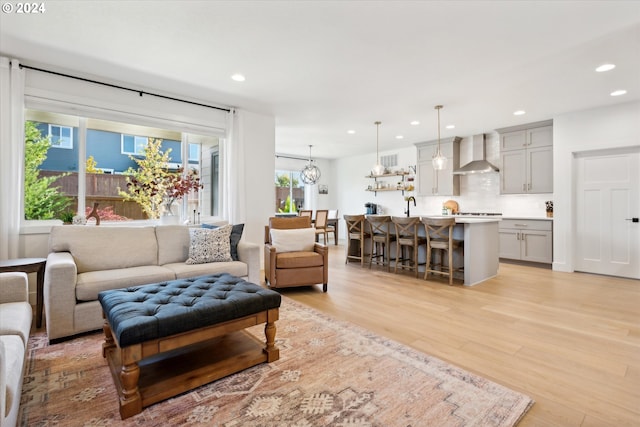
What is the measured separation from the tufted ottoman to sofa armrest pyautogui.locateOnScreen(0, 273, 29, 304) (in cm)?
60

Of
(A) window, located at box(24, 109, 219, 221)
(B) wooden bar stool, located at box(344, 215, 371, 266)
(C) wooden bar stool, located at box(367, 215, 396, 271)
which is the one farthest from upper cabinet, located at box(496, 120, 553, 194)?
(A) window, located at box(24, 109, 219, 221)

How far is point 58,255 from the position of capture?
280cm

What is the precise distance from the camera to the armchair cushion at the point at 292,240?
4113 mm

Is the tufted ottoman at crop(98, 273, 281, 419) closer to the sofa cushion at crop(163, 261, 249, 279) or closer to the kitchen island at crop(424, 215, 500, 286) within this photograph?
the sofa cushion at crop(163, 261, 249, 279)

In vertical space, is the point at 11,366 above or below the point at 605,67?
below

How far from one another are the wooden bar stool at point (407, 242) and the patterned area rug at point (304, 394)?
2.68m

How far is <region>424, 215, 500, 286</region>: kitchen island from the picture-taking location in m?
4.31

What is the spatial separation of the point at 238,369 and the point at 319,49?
285 cm

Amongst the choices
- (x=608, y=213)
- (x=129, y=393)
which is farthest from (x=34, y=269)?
(x=608, y=213)

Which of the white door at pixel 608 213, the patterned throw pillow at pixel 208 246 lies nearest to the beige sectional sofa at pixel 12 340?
the patterned throw pillow at pixel 208 246

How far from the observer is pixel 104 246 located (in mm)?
3088

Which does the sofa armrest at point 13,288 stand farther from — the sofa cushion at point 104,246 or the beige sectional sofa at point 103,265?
the sofa cushion at point 104,246

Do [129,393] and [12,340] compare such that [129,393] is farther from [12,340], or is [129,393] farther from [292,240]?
[292,240]

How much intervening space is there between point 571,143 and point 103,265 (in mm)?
6721
